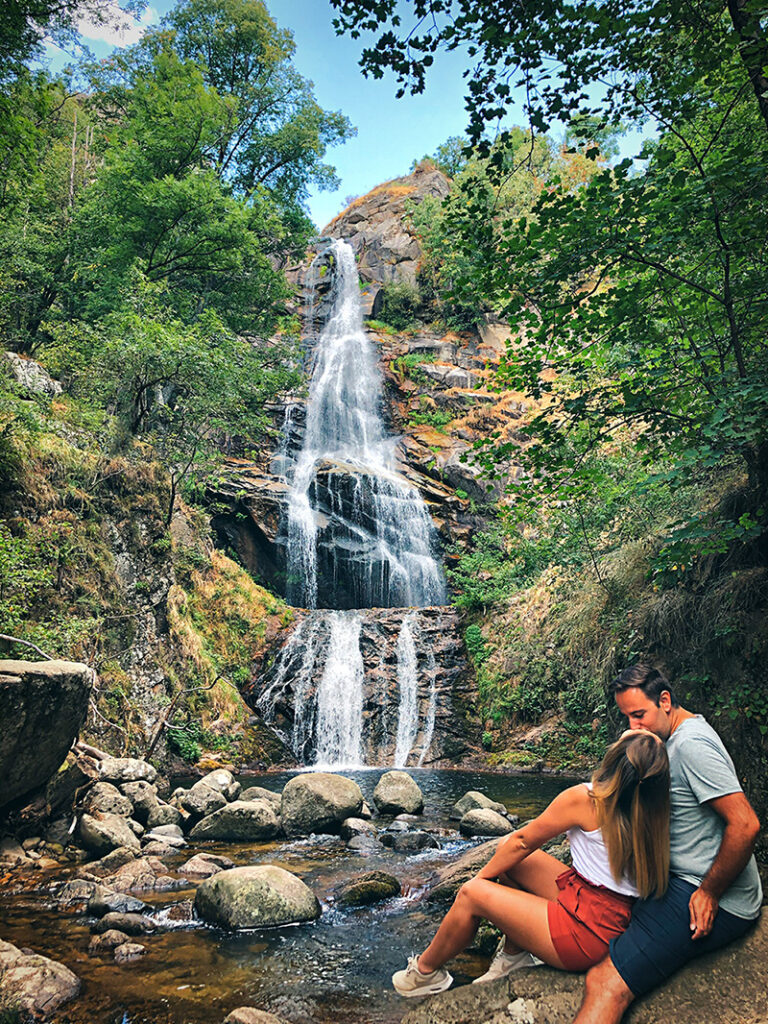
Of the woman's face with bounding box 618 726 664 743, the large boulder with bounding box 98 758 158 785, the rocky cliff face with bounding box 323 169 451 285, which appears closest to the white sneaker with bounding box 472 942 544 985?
the woman's face with bounding box 618 726 664 743

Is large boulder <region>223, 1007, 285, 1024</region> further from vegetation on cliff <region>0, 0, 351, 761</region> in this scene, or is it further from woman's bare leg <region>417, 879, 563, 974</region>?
vegetation on cliff <region>0, 0, 351, 761</region>

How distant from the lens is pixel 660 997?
86.0 inches

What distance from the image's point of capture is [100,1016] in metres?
3.41

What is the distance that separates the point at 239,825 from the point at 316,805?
3.37 ft

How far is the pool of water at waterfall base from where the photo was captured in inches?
139

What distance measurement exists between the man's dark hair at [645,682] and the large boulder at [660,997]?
950mm

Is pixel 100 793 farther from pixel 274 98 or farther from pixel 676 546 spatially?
pixel 274 98

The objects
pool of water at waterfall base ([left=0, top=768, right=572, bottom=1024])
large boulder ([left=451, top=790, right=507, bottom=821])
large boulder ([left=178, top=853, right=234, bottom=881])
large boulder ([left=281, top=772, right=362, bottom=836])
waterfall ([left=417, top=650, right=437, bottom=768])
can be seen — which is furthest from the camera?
waterfall ([left=417, top=650, right=437, bottom=768])

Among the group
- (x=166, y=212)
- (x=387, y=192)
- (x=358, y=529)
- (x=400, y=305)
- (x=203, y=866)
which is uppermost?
(x=387, y=192)

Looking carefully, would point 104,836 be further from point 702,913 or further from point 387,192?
point 387,192

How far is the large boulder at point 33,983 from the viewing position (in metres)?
3.37

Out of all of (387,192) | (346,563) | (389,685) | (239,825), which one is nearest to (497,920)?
(239,825)

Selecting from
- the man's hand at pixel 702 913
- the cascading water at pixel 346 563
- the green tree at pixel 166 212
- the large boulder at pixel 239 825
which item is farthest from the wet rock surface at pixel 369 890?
the green tree at pixel 166 212

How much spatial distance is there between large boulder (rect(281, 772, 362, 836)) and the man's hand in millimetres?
6412
